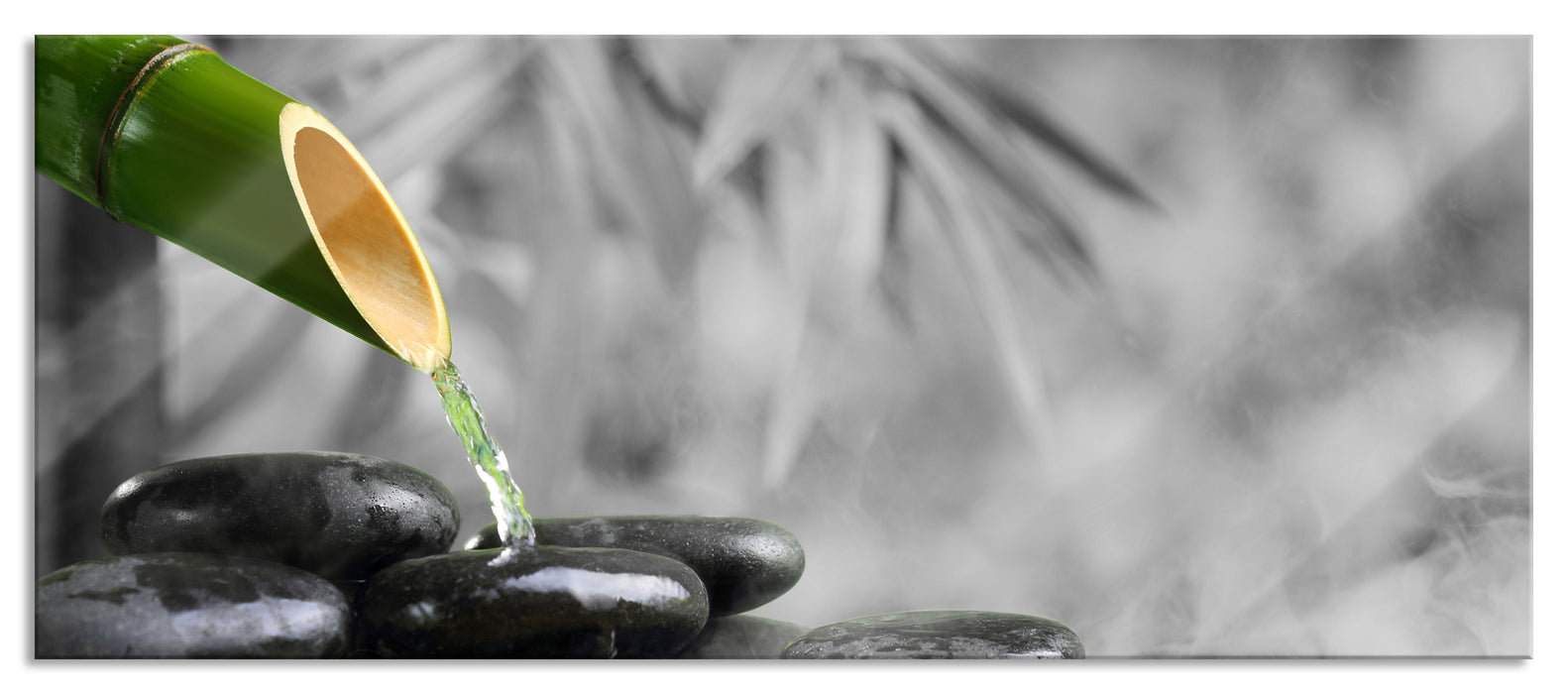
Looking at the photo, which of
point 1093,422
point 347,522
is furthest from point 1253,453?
point 347,522

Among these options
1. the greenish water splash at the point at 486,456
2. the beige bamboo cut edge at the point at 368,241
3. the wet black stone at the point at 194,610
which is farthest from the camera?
the greenish water splash at the point at 486,456

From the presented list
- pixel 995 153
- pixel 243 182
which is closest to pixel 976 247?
pixel 995 153

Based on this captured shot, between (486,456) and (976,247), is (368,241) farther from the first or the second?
(976,247)

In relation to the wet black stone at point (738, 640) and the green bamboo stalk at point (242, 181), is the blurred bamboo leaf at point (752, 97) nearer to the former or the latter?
the green bamboo stalk at point (242, 181)

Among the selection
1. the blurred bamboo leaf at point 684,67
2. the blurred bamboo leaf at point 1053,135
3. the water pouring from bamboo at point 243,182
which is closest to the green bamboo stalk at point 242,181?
the water pouring from bamboo at point 243,182
